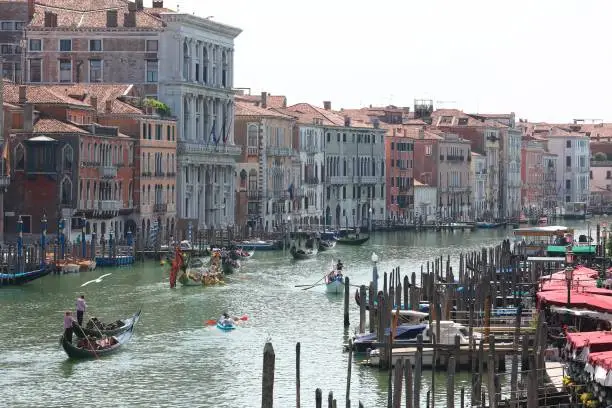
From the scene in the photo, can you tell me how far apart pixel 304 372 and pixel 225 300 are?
12.2 metres

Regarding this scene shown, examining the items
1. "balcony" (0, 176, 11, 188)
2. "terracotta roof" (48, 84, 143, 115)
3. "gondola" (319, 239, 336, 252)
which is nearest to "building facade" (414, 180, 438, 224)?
"gondola" (319, 239, 336, 252)

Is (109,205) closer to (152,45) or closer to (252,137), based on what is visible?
(152,45)

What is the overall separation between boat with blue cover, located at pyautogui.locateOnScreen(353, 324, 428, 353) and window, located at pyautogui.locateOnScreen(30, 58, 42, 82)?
35118 mm

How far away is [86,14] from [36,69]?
7.81 feet

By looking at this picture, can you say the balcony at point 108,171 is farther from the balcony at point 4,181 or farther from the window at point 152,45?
the window at point 152,45

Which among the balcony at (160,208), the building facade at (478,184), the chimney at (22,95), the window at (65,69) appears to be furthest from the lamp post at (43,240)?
the building facade at (478,184)

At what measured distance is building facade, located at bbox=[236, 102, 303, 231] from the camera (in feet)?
226

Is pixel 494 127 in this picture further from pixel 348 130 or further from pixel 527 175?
pixel 348 130

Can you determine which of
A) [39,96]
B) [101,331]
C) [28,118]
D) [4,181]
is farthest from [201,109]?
[101,331]

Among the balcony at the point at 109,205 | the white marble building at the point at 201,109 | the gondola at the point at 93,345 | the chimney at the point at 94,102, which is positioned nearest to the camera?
the gondola at the point at 93,345

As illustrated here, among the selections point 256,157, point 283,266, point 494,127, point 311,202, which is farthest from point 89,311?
point 494,127

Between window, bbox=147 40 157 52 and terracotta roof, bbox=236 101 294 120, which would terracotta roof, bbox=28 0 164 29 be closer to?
window, bbox=147 40 157 52

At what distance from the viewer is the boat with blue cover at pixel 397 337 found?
2900cm

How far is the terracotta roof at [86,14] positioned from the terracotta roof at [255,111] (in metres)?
7.14
